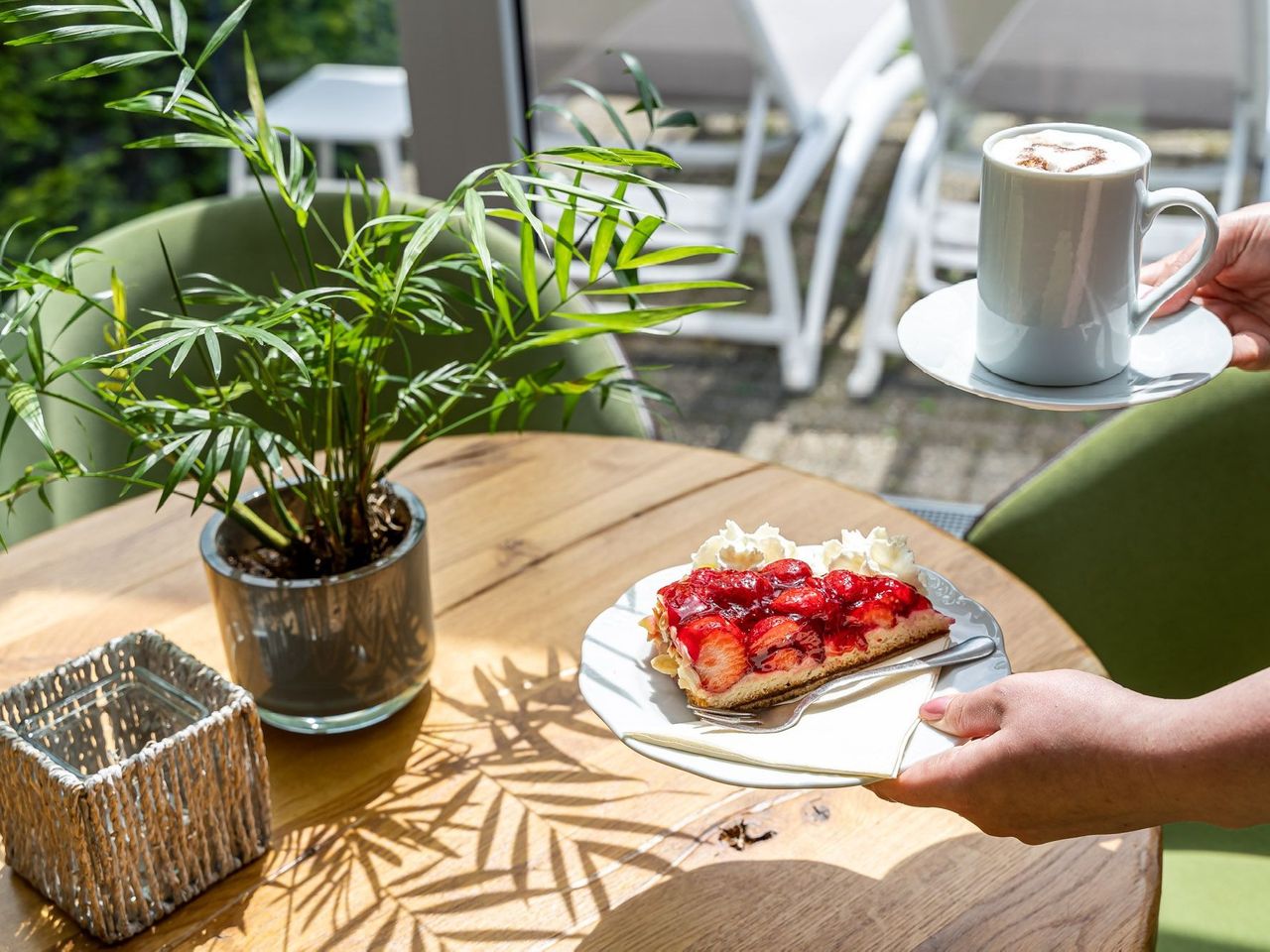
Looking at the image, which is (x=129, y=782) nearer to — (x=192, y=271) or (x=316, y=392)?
(x=316, y=392)

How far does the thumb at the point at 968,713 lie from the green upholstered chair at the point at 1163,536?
0.67m

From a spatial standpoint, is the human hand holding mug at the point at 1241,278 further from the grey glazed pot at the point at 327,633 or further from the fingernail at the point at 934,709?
the grey glazed pot at the point at 327,633

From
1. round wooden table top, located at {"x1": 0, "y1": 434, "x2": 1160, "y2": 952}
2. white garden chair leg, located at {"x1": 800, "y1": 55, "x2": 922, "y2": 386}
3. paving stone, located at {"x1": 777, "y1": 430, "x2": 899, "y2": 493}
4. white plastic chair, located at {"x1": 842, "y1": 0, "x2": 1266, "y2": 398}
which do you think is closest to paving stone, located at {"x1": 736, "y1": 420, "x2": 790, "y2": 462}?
paving stone, located at {"x1": 777, "y1": 430, "x2": 899, "y2": 493}

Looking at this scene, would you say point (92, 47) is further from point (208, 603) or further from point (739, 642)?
point (739, 642)

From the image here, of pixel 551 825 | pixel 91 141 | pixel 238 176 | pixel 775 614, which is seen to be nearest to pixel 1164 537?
pixel 775 614

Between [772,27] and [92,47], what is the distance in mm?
1455

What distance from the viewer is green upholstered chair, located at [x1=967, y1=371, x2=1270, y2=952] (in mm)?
1461

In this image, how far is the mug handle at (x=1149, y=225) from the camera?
3.03ft

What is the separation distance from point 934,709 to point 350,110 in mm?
2082

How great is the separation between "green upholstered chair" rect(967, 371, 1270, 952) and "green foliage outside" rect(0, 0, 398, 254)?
1797 millimetres

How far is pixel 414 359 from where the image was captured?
5.95 ft

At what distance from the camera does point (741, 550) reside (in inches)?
40.3

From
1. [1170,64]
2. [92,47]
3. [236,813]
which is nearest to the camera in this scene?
[236,813]

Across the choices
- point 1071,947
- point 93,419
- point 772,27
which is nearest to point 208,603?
point 93,419
